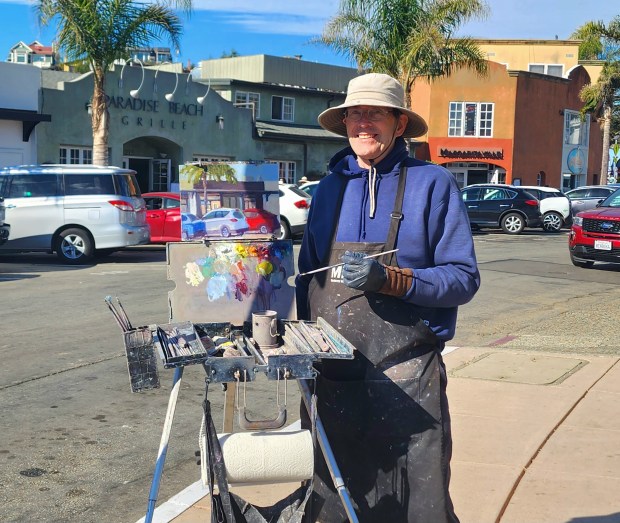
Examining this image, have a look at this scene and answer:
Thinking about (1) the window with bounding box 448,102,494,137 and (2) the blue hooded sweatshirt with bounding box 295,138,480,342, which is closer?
(2) the blue hooded sweatshirt with bounding box 295,138,480,342

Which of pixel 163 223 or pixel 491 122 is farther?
pixel 491 122

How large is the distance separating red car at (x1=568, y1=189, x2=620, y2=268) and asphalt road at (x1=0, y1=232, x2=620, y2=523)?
34cm

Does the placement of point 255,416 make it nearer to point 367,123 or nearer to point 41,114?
point 367,123

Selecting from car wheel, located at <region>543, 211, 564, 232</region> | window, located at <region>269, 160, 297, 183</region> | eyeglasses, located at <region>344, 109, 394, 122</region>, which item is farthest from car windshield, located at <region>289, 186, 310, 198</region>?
eyeglasses, located at <region>344, 109, 394, 122</region>

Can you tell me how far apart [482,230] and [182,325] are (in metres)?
26.9

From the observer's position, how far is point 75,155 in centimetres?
2603

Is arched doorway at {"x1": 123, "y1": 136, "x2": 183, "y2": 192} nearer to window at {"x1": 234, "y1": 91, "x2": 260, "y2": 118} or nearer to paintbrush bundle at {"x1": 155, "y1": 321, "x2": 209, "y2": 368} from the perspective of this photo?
window at {"x1": 234, "y1": 91, "x2": 260, "y2": 118}

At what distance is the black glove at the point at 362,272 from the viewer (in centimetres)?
294

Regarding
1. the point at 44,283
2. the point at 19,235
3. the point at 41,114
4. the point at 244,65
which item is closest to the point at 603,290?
the point at 44,283

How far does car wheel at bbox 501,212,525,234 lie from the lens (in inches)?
1081

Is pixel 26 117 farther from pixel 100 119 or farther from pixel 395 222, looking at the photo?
pixel 395 222

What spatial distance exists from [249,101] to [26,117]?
1161 centimetres

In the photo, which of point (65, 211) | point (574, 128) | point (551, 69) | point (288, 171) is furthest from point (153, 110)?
point (551, 69)

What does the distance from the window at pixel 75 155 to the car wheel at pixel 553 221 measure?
14.6 meters
